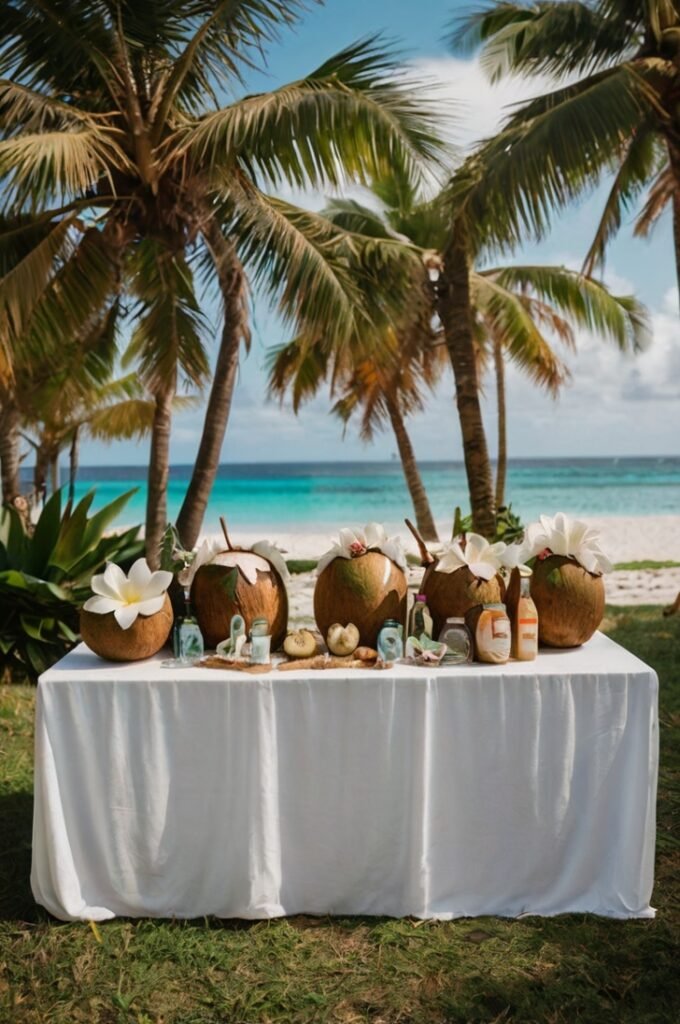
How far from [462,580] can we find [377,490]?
51200 mm

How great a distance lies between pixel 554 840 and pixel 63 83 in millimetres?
8240

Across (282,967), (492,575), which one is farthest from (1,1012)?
(492,575)

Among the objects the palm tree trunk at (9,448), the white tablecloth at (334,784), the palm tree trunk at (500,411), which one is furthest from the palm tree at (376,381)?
the white tablecloth at (334,784)

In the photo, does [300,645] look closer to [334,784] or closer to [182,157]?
[334,784]

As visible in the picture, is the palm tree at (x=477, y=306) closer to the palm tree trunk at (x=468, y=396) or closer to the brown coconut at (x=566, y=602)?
the palm tree trunk at (x=468, y=396)

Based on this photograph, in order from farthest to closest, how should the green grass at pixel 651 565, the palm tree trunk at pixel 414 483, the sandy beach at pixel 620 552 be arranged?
the palm tree trunk at pixel 414 483 < the green grass at pixel 651 565 < the sandy beach at pixel 620 552

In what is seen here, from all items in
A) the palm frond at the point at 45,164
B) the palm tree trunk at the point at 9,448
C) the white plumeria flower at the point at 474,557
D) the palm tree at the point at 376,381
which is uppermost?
the palm frond at the point at 45,164

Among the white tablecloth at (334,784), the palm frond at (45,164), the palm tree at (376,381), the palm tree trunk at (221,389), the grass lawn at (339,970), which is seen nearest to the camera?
the grass lawn at (339,970)

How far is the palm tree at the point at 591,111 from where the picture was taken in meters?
7.84

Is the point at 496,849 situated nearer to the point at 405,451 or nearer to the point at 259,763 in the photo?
the point at 259,763

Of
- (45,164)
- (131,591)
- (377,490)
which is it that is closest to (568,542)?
(131,591)

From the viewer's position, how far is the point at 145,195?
879 cm

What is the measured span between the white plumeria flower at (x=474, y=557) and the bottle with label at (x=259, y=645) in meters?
0.59

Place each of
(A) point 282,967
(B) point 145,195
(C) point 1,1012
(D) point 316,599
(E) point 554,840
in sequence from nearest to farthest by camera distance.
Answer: (C) point 1,1012
(A) point 282,967
(E) point 554,840
(D) point 316,599
(B) point 145,195
